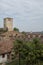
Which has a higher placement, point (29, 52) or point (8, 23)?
point (8, 23)

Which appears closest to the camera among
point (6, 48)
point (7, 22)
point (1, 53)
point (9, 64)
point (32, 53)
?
point (32, 53)

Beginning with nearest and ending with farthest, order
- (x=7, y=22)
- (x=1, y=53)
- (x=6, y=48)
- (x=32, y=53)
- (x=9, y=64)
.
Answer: (x=32, y=53) < (x=9, y=64) < (x=1, y=53) < (x=6, y=48) < (x=7, y=22)

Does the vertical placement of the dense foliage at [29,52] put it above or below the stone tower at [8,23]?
below

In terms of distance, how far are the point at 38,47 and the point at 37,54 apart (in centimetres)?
117

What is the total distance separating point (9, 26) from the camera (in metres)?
54.1

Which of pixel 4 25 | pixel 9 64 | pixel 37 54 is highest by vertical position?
pixel 4 25

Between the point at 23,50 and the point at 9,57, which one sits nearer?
the point at 23,50

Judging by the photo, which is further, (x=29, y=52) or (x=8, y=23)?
(x=8, y=23)

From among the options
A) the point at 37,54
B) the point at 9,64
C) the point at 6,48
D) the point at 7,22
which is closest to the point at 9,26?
the point at 7,22

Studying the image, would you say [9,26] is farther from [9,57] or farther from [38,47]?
[38,47]

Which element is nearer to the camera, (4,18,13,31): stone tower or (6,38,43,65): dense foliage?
(6,38,43,65): dense foliage

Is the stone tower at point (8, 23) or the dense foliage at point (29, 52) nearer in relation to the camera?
the dense foliage at point (29, 52)

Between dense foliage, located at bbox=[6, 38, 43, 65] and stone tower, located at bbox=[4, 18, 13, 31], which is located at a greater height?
stone tower, located at bbox=[4, 18, 13, 31]

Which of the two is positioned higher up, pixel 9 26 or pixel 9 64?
pixel 9 26
